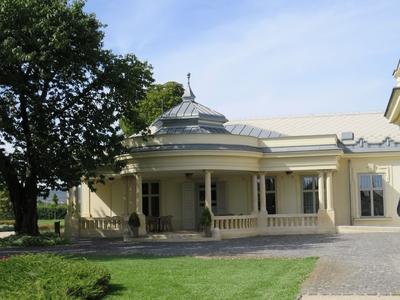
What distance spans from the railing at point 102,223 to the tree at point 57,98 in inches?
169

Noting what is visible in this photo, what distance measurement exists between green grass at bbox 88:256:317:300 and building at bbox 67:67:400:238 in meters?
9.49

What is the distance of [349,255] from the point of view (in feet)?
51.5

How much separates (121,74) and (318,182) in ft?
35.2

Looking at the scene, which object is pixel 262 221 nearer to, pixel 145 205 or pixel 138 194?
pixel 138 194

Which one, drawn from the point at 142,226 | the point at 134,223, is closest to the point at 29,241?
the point at 134,223

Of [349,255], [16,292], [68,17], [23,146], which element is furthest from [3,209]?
[16,292]

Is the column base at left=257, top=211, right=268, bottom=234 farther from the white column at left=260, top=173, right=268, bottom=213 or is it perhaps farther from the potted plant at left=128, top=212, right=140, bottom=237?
the potted plant at left=128, top=212, right=140, bottom=237

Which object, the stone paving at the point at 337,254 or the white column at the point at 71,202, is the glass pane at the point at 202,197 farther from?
the white column at the point at 71,202

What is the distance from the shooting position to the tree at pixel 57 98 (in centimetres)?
2028

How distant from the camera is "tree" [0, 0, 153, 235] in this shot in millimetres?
20281

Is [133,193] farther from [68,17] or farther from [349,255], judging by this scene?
[349,255]

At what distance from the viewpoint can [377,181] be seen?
1106 inches

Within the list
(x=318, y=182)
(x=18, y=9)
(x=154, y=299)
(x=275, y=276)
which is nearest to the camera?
(x=154, y=299)

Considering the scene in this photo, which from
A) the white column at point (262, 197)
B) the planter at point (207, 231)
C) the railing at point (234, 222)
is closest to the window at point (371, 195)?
the white column at point (262, 197)
